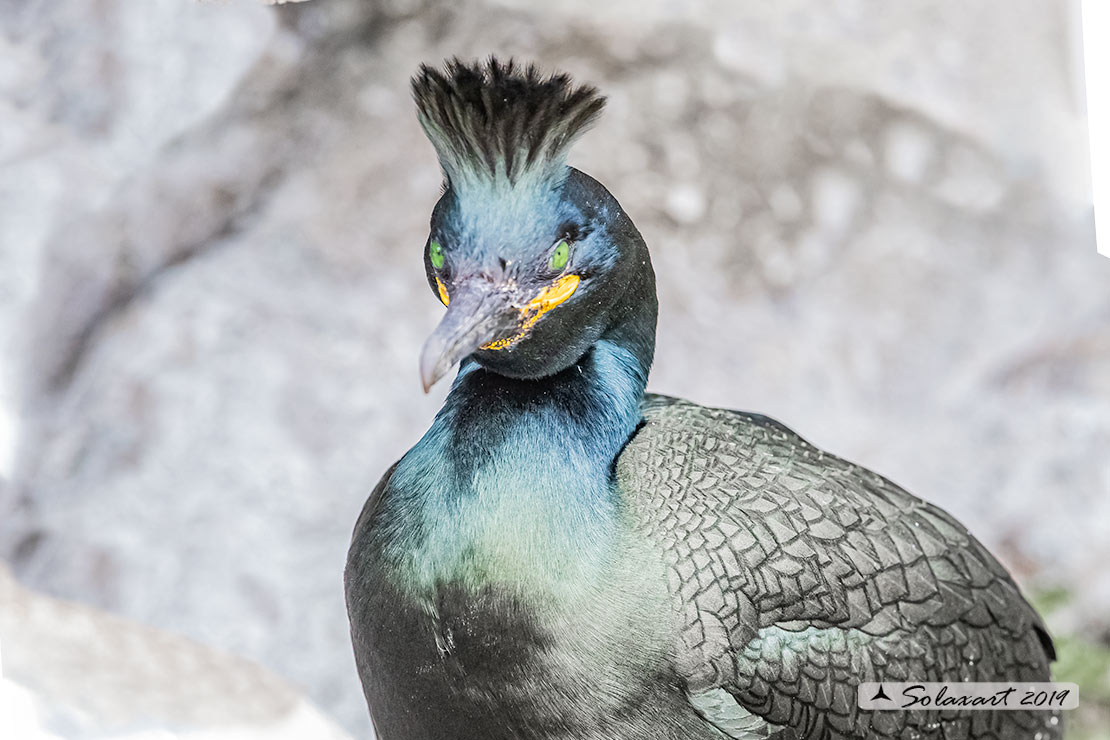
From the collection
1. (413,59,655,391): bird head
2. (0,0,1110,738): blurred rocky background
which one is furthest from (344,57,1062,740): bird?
(0,0,1110,738): blurred rocky background

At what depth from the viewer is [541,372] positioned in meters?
1.73

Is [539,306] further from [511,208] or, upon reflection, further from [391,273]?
[391,273]

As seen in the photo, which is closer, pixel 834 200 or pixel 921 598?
pixel 921 598

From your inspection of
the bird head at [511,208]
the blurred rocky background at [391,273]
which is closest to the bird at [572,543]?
the bird head at [511,208]

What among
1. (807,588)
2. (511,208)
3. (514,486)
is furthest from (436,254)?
(807,588)

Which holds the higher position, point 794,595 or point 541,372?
point 541,372

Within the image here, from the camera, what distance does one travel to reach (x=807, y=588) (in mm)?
1774

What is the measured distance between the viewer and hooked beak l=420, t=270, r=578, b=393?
4.98ft

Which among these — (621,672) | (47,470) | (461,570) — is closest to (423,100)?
(461,570)

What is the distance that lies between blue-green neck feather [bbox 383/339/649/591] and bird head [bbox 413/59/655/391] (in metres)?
0.08

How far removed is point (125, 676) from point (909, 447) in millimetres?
2335

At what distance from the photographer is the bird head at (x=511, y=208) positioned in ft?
5.33

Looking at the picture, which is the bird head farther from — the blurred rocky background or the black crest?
the blurred rocky background

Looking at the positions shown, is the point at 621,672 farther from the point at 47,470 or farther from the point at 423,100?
the point at 47,470
